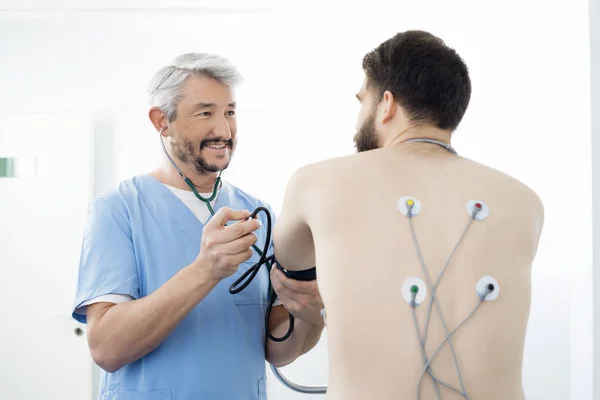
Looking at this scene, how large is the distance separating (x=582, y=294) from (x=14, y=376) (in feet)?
9.68

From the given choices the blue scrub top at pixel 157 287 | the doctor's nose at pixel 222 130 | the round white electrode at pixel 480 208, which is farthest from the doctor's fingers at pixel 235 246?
the round white electrode at pixel 480 208

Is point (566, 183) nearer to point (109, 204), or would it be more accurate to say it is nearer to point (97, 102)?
point (109, 204)

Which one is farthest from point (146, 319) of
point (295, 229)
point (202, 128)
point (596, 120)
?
point (596, 120)

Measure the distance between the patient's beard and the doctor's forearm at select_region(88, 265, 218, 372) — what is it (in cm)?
45

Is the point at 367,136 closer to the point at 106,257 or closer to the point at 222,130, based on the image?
the point at 222,130

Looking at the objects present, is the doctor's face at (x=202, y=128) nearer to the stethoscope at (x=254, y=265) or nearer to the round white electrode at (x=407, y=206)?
the stethoscope at (x=254, y=265)

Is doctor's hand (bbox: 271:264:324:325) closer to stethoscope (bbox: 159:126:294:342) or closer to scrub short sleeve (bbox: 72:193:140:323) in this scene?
stethoscope (bbox: 159:126:294:342)

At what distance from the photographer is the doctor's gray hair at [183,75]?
1.64 m

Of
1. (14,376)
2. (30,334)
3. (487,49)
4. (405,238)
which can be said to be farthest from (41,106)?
(405,238)

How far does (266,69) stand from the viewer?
3.51 m

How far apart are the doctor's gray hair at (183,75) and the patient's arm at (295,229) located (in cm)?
56

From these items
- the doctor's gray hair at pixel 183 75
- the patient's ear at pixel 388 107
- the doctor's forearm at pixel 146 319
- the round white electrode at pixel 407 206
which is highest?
the doctor's gray hair at pixel 183 75

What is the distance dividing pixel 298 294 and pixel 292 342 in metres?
0.24

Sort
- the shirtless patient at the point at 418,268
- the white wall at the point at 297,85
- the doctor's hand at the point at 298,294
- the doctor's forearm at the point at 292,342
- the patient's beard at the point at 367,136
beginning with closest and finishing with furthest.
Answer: the shirtless patient at the point at 418,268
the patient's beard at the point at 367,136
the doctor's hand at the point at 298,294
the doctor's forearm at the point at 292,342
the white wall at the point at 297,85
